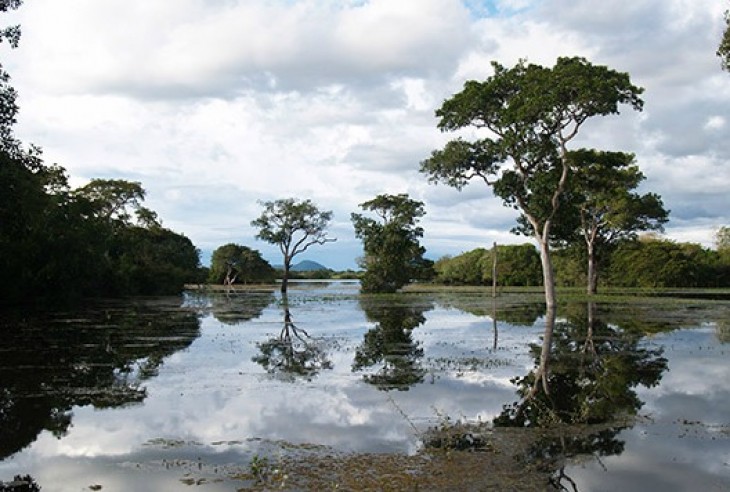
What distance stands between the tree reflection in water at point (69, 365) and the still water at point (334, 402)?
0.06 meters

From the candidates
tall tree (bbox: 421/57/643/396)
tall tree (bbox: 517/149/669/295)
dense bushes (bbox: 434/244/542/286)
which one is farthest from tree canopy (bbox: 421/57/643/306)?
dense bushes (bbox: 434/244/542/286)

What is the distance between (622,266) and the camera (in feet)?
256

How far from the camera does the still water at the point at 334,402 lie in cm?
754

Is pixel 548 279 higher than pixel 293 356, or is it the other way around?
pixel 548 279

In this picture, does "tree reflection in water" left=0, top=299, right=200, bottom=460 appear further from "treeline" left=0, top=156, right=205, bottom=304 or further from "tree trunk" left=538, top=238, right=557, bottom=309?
"tree trunk" left=538, top=238, right=557, bottom=309

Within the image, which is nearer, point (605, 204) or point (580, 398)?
point (580, 398)

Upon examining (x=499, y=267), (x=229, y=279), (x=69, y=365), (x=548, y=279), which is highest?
(x=499, y=267)

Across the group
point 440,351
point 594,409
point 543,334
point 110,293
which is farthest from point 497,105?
point 110,293

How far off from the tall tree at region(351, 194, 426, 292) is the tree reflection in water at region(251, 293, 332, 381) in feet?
116

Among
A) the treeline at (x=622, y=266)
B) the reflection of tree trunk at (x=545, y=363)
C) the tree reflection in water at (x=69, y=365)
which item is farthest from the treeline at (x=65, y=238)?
the treeline at (x=622, y=266)

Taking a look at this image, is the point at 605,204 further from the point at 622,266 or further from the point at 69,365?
the point at 69,365

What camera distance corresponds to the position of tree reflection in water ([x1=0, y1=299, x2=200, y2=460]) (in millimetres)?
10141

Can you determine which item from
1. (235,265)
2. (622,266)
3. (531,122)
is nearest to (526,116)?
(531,122)

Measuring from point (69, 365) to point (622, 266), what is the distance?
74.0m
